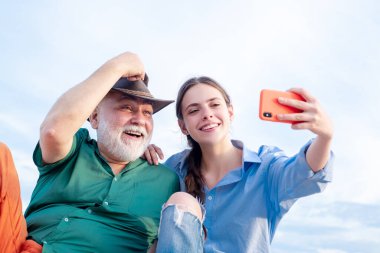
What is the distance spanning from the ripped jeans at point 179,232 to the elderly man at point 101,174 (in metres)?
0.96

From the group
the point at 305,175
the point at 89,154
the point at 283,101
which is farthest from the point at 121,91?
the point at 305,175

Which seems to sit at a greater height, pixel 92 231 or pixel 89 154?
pixel 89 154

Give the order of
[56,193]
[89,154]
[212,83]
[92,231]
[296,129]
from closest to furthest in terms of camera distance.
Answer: [296,129] → [92,231] → [56,193] → [89,154] → [212,83]

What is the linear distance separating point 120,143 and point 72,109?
932 millimetres

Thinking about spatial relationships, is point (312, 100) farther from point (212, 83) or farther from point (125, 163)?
point (125, 163)

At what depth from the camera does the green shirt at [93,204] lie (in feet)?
12.8

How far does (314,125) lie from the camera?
11.6ft

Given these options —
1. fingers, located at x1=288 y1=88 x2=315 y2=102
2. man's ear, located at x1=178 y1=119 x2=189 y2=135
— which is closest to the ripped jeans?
fingers, located at x1=288 y1=88 x2=315 y2=102

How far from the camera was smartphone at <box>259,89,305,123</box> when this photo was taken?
12.2 feet

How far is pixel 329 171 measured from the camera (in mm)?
3764

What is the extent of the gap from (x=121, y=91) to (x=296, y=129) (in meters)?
1.91

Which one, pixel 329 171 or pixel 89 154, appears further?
pixel 89 154

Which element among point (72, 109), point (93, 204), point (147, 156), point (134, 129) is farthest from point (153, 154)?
point (72, 109)

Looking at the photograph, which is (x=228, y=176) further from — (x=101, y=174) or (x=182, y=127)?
(x=101, y=174)
